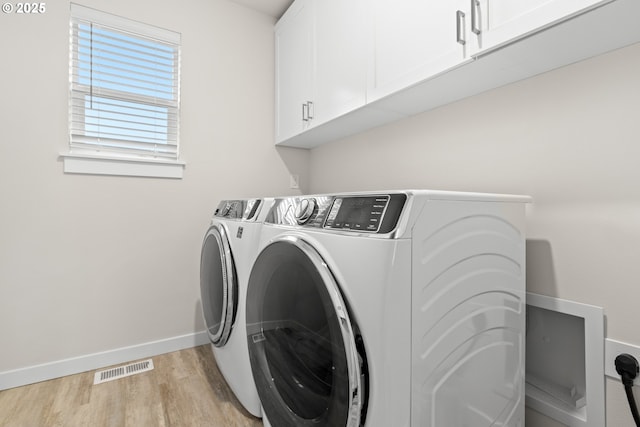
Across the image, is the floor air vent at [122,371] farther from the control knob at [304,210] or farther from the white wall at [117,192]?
the control knob at [304,210]

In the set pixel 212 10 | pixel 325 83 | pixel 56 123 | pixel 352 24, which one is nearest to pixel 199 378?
pixel 56 123

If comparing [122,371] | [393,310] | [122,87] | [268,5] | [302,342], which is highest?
[268,5]

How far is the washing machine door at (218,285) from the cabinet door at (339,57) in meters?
0.89

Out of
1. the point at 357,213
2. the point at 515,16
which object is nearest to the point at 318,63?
the point at 515,16

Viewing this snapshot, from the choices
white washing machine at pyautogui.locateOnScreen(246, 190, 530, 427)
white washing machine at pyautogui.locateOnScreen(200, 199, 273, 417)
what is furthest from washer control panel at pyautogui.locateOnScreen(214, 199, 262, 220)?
white washing machine at pyautogui.locateOnScreen(246, 190, 530, 427)

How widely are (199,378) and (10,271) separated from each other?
116cm

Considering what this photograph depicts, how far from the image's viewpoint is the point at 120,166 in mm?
1848

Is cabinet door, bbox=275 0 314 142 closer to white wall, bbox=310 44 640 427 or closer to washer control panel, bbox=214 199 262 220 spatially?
washer control panel, bbox=214 199 262 220

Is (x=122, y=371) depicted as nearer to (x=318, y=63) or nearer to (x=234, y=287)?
(x=234, y=287)

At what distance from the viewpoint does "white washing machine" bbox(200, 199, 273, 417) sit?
1.25 m

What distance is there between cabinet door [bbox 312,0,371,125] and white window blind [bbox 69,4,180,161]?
1.00m

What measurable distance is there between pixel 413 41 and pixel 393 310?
104 cm

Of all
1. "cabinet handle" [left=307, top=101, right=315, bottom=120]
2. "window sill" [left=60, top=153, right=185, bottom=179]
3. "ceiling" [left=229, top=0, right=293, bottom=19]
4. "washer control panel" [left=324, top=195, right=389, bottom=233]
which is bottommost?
"washer control panel" [left=324, top=195, right=389, bottom=233]

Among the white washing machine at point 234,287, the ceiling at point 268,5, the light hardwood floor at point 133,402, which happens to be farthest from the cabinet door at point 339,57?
the light hardwood floor at point 133,402
